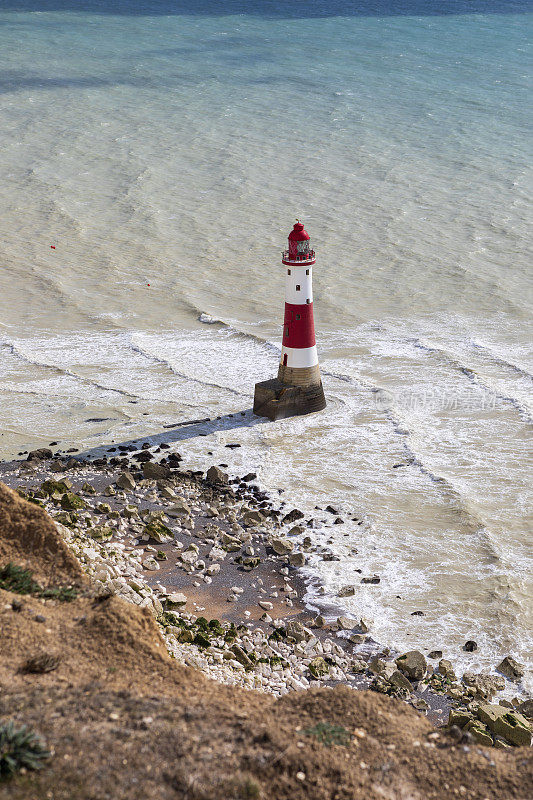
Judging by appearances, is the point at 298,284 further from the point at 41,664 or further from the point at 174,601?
the point at 41,664

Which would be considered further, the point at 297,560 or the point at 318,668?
the point at 297,560

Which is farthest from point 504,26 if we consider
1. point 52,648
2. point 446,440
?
point 52,648

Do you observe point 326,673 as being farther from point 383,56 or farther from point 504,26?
point 504,26

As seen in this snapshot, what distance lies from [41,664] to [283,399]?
1004cm

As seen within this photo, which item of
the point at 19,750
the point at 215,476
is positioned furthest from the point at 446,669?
the point at 19,750

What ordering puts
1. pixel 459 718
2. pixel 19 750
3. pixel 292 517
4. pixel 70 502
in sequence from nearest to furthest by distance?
pixel 19 750 → pixel 459 718 → pixel 70 502 → pixel 292 517

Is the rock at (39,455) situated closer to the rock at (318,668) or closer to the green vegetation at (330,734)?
the rock at (318,668)

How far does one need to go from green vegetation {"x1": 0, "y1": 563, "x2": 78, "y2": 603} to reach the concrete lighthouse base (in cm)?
867

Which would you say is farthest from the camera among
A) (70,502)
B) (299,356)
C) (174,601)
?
(299,356)

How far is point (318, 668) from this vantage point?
872 centimetres

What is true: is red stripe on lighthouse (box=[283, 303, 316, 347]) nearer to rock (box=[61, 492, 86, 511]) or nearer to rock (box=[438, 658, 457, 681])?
rock (box=[61, 492, 86, 511])

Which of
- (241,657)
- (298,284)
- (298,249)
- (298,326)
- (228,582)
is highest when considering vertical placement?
(298,249)

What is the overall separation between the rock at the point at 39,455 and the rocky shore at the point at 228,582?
17mm

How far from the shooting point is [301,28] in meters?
59.4
